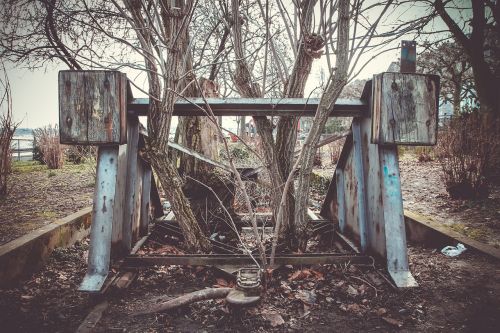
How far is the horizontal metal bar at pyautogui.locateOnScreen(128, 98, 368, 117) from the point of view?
256 centimetres

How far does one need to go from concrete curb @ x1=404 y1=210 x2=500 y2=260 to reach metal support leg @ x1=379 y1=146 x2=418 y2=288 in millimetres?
1144

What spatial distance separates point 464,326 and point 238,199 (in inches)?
168

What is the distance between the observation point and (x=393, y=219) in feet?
7.68

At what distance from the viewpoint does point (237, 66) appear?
3293mm

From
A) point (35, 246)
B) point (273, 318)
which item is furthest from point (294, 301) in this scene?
point (35, 246)

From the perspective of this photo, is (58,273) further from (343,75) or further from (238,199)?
(238,199)

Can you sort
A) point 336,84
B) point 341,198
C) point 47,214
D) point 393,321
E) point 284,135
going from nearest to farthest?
point 393,321, point 336,84, point 284,135, point 341,198, point 47,214

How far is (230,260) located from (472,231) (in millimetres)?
2895

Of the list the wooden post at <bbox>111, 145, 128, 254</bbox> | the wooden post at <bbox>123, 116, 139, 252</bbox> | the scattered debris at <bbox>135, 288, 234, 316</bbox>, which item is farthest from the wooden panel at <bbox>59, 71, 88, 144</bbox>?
the scattered debris at <bbox>135, 288, 234, 316</bbox>

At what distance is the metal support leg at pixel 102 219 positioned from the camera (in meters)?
2.21

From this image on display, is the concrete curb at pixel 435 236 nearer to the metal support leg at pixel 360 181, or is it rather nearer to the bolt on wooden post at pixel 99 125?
the metal support leg at pixel 360 181

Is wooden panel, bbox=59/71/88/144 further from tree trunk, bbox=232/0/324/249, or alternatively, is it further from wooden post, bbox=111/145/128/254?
tree trunk, bbox=232/0/324/249

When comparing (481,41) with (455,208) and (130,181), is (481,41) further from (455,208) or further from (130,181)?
(130,181)

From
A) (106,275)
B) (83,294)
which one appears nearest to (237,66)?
(106,275)
